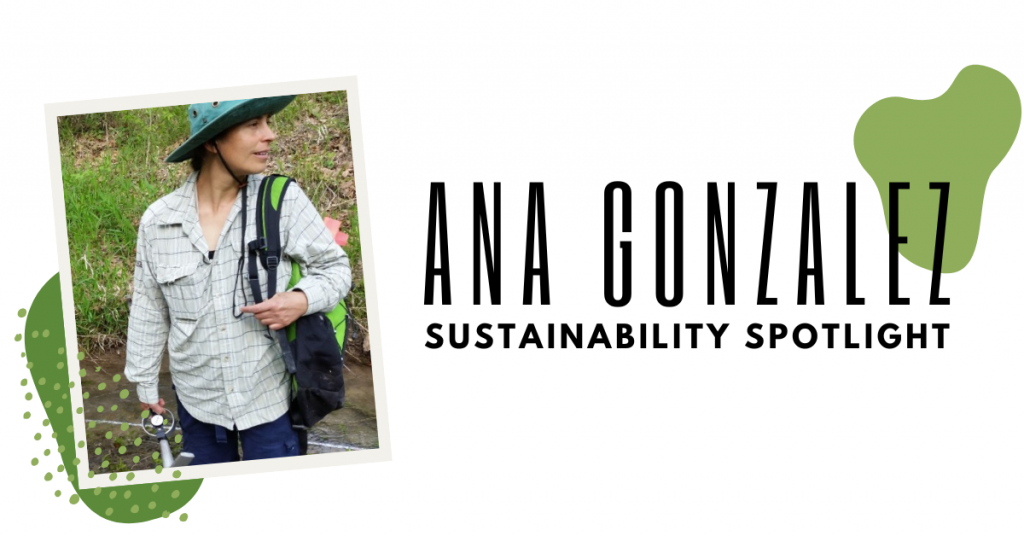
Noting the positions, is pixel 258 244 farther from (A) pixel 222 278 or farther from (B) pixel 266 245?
(A) pixel 222 278

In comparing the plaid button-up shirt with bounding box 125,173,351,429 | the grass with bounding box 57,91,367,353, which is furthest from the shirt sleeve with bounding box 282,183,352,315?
the grass with bounding box 57,91,367,353

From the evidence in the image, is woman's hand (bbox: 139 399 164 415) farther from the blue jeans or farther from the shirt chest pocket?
the shirt chest pocket

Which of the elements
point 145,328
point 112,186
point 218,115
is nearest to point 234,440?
point 145,328

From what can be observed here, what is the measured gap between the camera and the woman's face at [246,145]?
333cm

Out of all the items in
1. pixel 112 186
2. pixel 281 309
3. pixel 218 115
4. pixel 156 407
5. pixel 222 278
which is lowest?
pixel 156 407

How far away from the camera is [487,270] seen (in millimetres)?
4043

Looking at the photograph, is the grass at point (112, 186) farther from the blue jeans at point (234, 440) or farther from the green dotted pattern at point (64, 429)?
the blue jeans at point (234, 440)

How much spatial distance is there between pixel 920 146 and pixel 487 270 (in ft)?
6.51

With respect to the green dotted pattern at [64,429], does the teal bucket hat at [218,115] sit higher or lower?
higher

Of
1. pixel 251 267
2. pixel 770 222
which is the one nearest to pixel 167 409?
pixel 251 267

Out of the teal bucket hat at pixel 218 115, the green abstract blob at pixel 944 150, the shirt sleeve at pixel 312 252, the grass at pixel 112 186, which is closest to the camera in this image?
the teal bucket hat at pixel 218 115

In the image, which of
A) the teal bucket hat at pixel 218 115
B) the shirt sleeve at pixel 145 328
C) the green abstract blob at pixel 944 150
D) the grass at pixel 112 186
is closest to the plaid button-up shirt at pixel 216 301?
the shirt sleeve at pixel 145 328

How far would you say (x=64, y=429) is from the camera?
3.44 m

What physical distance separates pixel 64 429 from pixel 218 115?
133 cm
